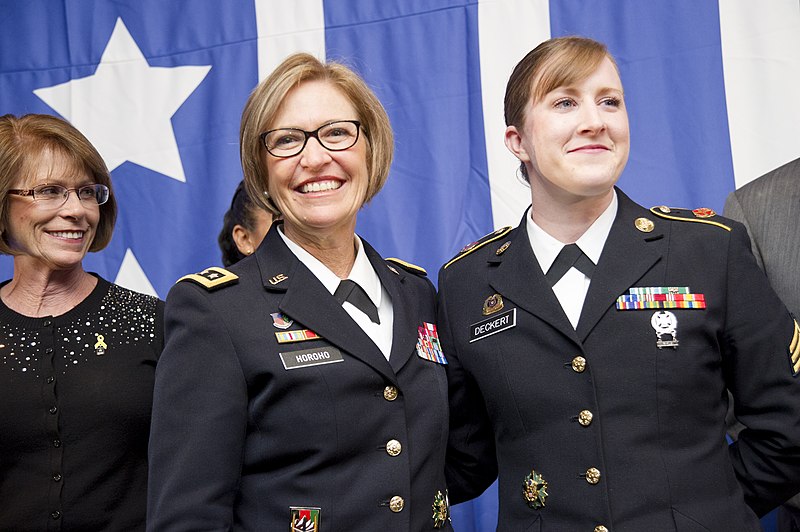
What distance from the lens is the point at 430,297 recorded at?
6.91ft

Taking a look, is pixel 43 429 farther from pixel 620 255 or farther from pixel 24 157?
pixel 620 255

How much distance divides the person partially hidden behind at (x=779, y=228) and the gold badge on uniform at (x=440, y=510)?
897mm

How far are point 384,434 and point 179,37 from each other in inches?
94.1

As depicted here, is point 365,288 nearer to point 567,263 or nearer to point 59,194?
point 567,263

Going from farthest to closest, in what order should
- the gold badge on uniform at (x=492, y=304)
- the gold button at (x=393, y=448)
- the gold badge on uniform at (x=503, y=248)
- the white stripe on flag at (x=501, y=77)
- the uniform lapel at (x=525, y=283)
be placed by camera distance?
1. the white stripe on flag at (x=501, y=77)
2. the gold badge on uniform at (x=503, y=248)
3. the gold badge on uniform at (x=492, y=304)
4. the uniform lapel at (x=525, y=283)
5. the gold button at (x=393, y=448)

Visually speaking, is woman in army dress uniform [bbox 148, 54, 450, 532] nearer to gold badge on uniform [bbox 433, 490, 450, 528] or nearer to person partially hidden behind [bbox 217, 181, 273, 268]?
gold badge on uniform [bbox 433, 490, 450, 528]

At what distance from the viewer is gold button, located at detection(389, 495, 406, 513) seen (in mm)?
1682

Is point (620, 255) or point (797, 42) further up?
point (797, 42)

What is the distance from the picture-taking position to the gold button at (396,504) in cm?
168

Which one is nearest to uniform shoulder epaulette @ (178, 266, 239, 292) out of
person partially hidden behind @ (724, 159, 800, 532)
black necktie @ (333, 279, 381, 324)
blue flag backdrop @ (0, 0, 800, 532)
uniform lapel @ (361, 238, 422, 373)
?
black necktie @ (333, 279, 381, 324)

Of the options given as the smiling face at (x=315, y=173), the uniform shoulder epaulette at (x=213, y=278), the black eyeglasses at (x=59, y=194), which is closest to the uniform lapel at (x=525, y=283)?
the smiling face at (x=315, y=173)

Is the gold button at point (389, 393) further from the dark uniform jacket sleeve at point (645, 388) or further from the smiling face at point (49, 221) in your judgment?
the smiling face at point (49, 221)

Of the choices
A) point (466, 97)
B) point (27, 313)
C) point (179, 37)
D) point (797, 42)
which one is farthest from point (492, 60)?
point (27, 313)

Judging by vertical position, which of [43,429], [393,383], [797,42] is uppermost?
[797,42]
